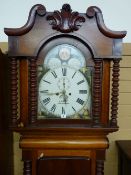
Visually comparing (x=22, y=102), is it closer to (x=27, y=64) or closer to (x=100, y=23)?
(x=27, y=64)

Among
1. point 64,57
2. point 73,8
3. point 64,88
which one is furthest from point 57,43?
point 73,8

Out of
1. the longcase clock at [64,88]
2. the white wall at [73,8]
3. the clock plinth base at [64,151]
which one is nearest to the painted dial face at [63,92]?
the longcase clock at [64,88]

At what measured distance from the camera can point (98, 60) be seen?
1.03 meters

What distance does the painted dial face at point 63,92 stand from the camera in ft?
3.43

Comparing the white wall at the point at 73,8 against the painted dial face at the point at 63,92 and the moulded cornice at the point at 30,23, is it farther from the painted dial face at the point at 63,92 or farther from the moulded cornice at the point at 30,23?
the painted dial face at the point at 63,92

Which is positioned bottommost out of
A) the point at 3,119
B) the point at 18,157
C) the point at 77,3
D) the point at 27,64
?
A: the point at 18,157

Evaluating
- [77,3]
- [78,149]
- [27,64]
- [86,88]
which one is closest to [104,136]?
[78,149]

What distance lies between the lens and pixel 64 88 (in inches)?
41.3

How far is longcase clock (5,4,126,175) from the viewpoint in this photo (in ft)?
3.33

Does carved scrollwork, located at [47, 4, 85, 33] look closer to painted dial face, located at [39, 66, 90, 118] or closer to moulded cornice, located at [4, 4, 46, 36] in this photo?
moulded cornice, located at [4, 4, 46, 36]

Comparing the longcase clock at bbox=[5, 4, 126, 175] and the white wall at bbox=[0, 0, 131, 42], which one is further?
the white wall at bbox=[0, 0, 131, 42]

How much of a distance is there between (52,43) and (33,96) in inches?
9.9

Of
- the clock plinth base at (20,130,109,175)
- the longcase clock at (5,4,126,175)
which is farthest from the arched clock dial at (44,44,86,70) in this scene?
the clock plinth base at (20,130,109,175)

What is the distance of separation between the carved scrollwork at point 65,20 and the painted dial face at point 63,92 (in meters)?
0.17
